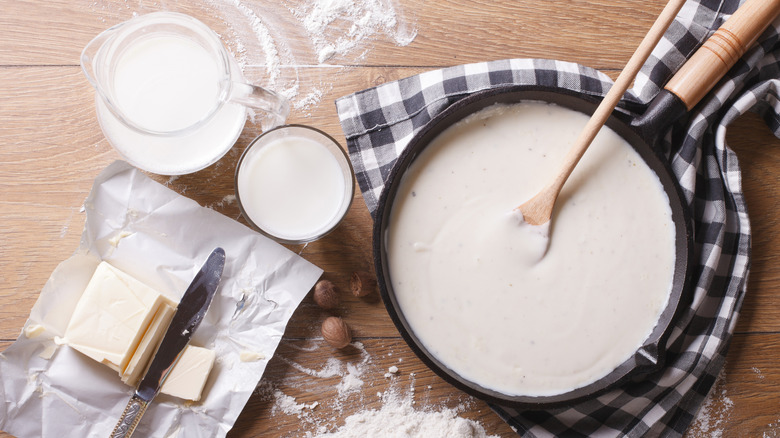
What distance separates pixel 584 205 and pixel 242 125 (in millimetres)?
725

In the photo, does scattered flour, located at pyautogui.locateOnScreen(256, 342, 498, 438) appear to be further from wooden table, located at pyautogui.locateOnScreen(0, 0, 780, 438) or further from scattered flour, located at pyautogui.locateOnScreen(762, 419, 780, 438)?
scattered flour, located at pyautogui.locateOnScreen(762, 419, 780, 438)

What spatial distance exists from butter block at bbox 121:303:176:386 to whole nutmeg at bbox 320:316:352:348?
0.34 m

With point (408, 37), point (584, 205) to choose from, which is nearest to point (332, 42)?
point (408, 37)

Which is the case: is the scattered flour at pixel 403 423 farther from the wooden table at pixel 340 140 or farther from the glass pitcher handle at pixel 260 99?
the glass pitcher handle at pixel 260 99

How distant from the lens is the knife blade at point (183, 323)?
3.85 ft

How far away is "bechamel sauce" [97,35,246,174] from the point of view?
3.69 feet

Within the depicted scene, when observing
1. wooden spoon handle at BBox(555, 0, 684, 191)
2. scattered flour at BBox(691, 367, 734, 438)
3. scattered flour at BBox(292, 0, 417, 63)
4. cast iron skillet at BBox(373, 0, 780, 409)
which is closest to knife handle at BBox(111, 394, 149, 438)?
cast iron skillet at BBox(373, 0, 780, 409)

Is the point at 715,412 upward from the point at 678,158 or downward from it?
downward

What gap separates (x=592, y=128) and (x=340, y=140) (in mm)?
543

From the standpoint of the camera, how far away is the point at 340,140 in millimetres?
1250

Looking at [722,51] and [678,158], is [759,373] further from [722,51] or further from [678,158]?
[722,51]

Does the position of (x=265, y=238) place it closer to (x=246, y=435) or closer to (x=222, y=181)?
(x=222, y=181)

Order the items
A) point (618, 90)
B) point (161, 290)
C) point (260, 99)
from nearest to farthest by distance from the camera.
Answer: point (618, 90), point (260, 99), point (161, 290)

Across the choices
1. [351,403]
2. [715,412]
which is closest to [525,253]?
[351,403]
